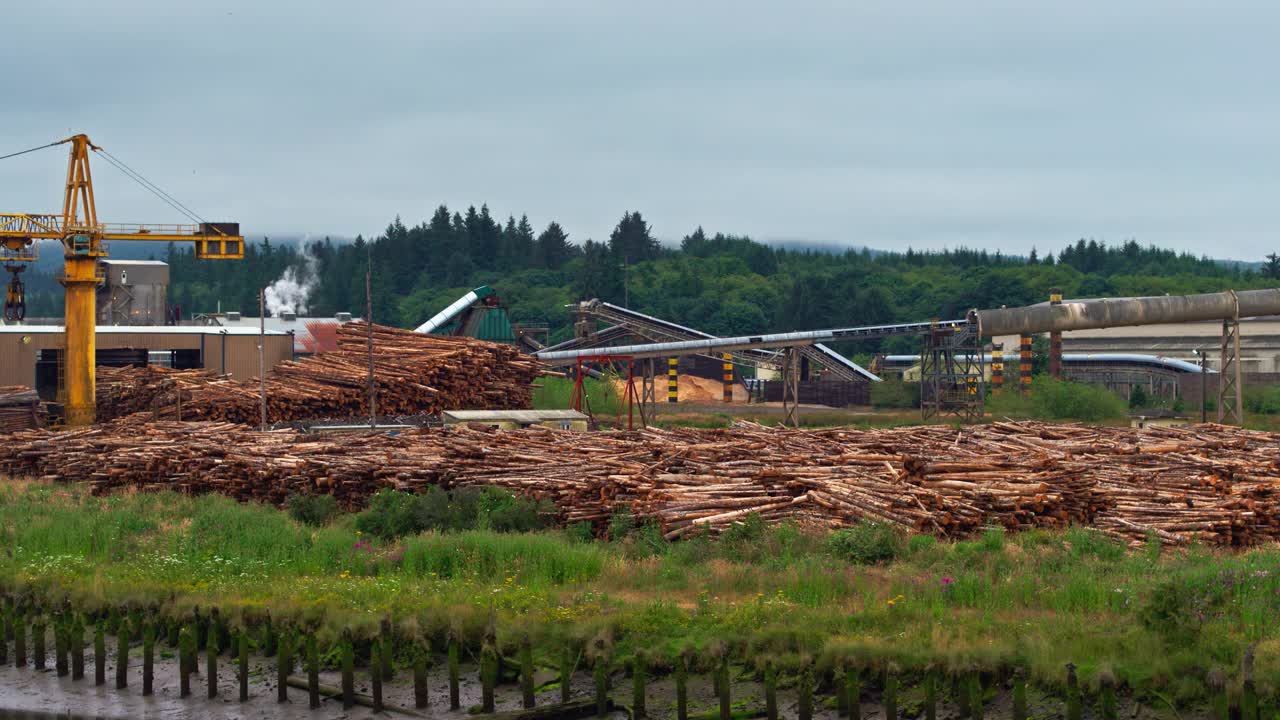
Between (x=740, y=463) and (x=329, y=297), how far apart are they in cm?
13165

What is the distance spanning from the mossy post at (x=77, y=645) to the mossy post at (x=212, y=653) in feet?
5.36

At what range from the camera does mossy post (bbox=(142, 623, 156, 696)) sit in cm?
1623

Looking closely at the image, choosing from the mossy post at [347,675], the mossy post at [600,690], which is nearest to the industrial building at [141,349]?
the mossy post at [347,675]

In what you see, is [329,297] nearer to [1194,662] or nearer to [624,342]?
[624,342]

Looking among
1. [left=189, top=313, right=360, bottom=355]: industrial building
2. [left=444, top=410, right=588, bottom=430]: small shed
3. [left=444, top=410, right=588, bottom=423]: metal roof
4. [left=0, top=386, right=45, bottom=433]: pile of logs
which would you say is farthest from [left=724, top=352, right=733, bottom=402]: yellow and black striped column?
[left=0, top=386, right=45, bottom=433]: pile of logs

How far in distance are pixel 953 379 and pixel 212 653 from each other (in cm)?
4283

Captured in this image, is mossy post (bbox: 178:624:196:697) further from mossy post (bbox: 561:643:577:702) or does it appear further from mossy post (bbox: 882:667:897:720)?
mossy post (bbox: 882:667:897:720)

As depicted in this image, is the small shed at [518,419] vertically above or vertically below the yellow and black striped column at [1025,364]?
below

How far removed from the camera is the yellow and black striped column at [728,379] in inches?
2964

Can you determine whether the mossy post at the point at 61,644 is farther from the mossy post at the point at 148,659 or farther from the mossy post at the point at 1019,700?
the mossy post at the point at 1019,700

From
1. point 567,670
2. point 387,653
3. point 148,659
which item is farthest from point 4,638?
point 567,670

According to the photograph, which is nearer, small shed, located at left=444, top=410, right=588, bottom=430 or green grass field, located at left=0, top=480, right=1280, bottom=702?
green grass field, located at left=0, top=480, right=1280, bottom=702

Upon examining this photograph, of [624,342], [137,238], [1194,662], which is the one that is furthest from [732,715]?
[624,342]

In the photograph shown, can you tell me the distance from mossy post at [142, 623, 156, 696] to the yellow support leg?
95.7ft
